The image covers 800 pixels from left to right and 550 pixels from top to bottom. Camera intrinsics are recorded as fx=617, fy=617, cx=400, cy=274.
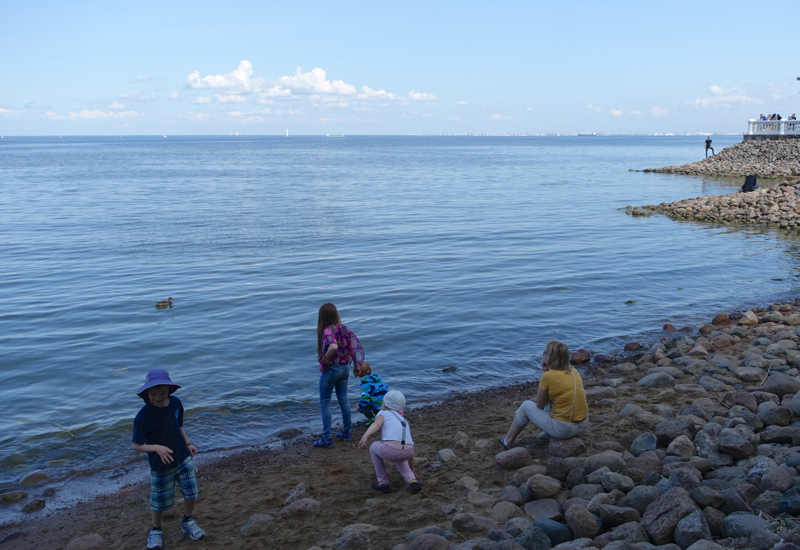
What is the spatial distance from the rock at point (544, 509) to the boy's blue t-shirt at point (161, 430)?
325 centimetres

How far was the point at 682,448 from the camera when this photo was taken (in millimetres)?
6070

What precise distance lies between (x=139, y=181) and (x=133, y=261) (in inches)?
1569

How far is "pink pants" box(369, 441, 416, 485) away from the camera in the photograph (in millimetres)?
6430

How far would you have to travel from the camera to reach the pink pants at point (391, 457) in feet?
21.1

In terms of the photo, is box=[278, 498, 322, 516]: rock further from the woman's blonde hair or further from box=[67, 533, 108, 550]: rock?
the woman's blonde hair

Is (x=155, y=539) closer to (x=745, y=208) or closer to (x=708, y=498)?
(x=708, y=498)

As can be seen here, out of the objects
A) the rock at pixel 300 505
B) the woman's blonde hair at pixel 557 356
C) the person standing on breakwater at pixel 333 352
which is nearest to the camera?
the rock at pixel 300 505

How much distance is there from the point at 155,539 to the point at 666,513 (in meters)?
4.57

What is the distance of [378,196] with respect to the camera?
139ft

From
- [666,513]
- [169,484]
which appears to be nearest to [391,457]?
[169,484]

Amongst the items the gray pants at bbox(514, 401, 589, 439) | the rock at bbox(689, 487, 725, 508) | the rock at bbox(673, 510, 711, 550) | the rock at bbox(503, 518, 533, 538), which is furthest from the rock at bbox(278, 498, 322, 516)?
the rock at bbox(689, 487, 725, 508)

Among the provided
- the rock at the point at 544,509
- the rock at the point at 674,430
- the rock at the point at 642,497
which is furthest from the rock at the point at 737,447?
the rock at the point at 544,509

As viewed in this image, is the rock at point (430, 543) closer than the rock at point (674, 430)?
Yes

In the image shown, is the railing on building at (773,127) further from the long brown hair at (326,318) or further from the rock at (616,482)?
the rock at (616,482)
